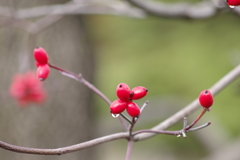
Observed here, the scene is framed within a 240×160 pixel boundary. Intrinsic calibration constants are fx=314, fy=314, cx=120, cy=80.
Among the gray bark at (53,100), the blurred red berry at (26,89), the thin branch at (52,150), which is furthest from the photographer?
the gray bark at (53,100)

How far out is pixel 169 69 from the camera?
5879 mm

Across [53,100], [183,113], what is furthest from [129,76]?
[183,113]

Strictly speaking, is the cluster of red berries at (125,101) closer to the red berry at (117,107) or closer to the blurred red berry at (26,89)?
the red berry at (117,107)

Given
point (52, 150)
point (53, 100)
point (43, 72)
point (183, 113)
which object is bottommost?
point (53, 100)

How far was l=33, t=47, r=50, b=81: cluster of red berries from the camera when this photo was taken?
0.91m

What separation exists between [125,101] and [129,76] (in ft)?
18.5

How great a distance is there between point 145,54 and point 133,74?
0.47 metres

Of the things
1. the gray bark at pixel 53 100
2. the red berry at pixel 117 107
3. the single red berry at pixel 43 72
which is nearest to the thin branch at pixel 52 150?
the red berry at pixel 117 107

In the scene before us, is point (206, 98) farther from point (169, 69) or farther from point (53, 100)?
point (169, 69)

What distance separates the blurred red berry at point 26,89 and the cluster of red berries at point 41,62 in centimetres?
91

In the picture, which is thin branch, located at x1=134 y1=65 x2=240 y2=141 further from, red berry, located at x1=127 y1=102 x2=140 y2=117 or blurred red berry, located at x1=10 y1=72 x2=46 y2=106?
blurred red berry, located at x1=10 y1=72 x2=46 y2=106

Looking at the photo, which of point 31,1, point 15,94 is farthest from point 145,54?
point 15,94

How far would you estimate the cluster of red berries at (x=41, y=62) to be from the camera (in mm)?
911

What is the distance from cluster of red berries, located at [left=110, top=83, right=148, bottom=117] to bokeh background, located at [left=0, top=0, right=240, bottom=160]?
103 centimetres
